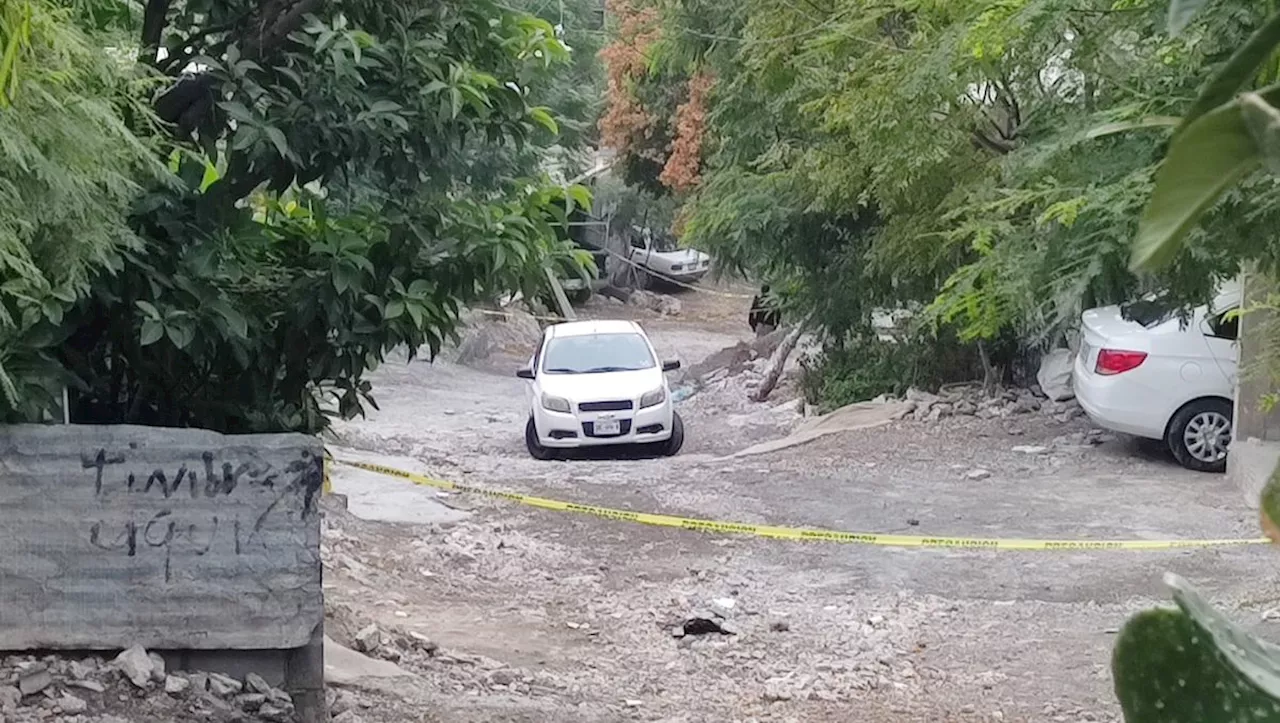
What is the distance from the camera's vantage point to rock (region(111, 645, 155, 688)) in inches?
202

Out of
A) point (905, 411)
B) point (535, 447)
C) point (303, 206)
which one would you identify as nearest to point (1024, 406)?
point (905, 411)

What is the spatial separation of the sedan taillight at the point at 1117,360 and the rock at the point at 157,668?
9047mm

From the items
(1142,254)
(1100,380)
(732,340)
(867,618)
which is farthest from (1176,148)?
(732,340)

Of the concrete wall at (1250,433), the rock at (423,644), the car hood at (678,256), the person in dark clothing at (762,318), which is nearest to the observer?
the rock at (423,644)

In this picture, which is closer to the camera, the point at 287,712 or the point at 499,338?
the point at 287,712

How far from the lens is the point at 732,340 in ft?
107

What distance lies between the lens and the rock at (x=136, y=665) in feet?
16.8

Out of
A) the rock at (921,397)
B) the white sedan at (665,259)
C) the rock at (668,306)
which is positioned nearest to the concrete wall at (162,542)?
the rock at (921,397)

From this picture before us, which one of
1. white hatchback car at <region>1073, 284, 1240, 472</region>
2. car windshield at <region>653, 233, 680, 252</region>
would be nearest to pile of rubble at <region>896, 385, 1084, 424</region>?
white hatchback car at <region>1073, 284, 1240, 472</region>

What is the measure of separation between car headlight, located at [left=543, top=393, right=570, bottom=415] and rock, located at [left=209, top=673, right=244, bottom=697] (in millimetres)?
10313

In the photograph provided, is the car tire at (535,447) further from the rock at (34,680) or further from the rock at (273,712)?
the rock at (34,680)

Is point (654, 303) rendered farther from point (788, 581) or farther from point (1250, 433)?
point (788, 581)

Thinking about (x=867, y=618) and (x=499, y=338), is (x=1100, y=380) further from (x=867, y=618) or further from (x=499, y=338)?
(x=499, y=338)

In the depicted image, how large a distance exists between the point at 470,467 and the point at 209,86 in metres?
10.5
